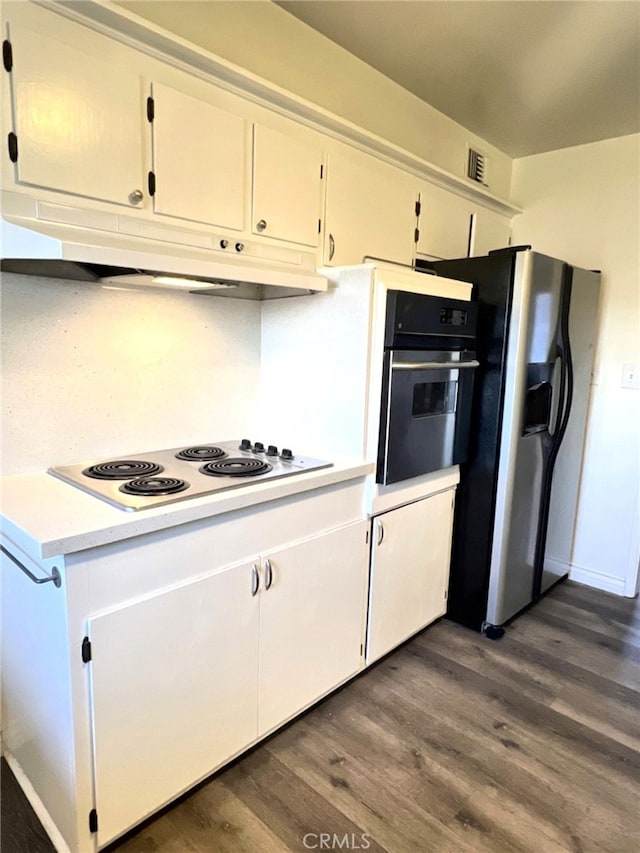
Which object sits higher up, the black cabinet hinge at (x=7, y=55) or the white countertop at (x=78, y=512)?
the black cabinet hinge at (x=7, y=55)

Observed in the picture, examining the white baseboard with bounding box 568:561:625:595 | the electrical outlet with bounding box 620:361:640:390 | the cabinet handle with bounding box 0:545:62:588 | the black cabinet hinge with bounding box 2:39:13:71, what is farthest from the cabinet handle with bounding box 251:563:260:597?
the electrical outlet with bounding box 620:361:640:390

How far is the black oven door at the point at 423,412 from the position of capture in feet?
6.32

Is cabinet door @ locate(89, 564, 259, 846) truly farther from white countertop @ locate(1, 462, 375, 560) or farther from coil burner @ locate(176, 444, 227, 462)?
coil burner @ locate(176, 444, 227, 462)

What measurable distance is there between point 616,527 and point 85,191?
3.04 metres

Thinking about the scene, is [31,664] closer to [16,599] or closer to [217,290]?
[16,599]

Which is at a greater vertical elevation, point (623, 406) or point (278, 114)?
point (278, 114)

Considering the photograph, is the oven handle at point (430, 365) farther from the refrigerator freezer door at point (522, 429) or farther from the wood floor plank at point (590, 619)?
the wood floor plank at point (590, 619)

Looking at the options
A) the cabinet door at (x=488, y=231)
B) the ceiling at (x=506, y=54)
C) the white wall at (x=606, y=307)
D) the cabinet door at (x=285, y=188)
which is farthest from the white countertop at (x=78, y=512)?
the white wall at (x=606, y=307)

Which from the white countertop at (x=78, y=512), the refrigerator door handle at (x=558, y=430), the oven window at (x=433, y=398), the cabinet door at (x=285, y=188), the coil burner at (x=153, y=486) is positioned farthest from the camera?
the refrigerator door handle at (x=558, y=430)

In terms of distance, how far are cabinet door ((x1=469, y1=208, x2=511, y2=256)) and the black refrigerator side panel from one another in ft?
1.82

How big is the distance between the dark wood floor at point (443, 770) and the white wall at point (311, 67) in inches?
91.7

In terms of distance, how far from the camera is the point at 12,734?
1595 mm

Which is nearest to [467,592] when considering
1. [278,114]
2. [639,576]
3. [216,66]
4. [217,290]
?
[639,576]

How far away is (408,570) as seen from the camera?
2205mm
